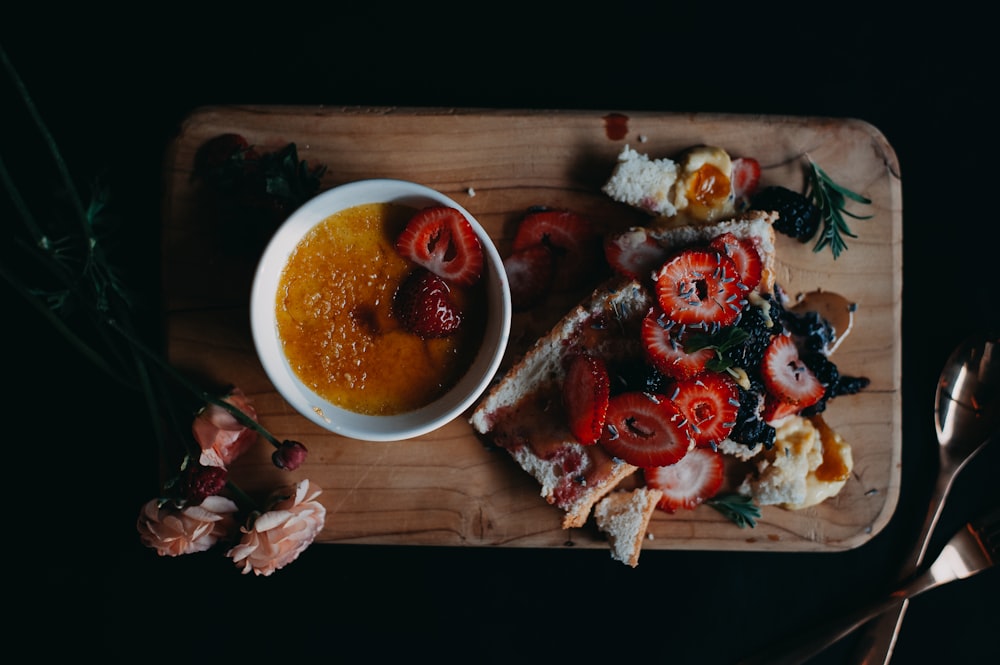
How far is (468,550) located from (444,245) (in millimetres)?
1256

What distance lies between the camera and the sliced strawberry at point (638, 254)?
2365 mm

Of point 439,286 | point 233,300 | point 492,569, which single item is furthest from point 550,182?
point 492,569

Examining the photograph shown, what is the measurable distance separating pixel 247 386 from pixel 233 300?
0.96 ft

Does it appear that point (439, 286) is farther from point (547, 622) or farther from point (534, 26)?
point (547, 622)

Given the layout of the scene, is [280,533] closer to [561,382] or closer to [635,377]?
[561,382]

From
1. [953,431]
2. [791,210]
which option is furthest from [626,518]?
[953,431]

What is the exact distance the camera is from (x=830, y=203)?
2453 millimetres

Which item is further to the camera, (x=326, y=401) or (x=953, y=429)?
(x=953, y=429)

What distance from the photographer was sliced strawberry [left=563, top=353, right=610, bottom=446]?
7.35ft

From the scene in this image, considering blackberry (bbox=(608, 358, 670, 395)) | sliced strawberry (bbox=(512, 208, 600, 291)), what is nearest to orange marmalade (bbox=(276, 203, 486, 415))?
sliced strawberry (bbox=(512, 208, 600, 291))

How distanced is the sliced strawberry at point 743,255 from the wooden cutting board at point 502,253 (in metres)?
0.27

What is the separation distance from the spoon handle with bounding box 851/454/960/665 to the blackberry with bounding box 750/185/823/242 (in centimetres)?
112

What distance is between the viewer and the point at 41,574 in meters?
2.71

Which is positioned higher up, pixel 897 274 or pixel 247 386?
pixel 897 274
